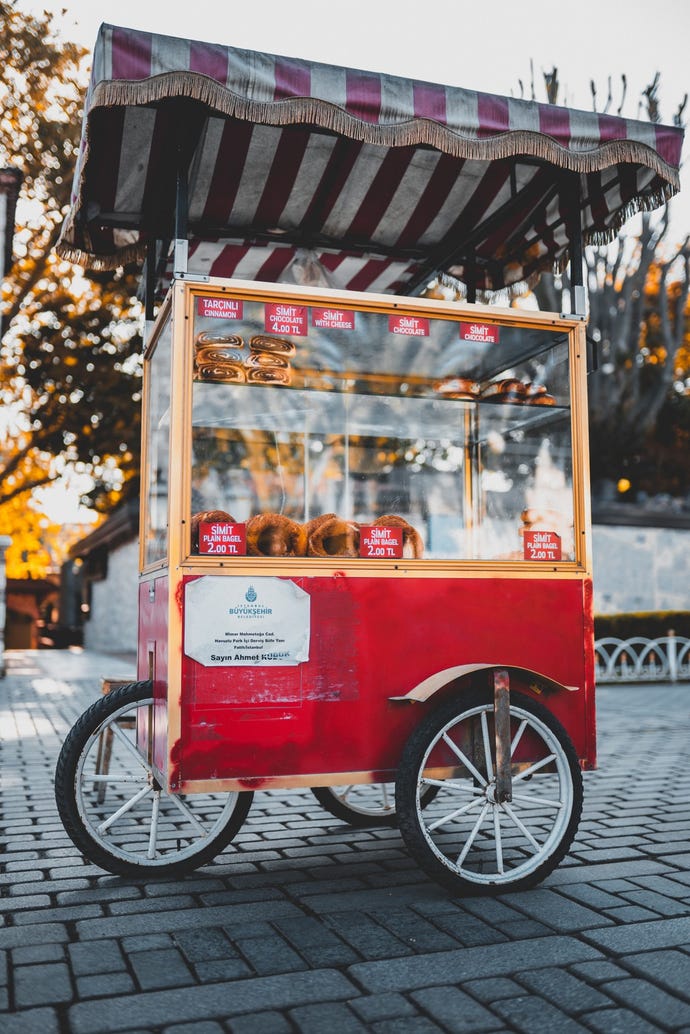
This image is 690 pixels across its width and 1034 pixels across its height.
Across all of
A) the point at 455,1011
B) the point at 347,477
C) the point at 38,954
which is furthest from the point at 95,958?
the point at 347,477

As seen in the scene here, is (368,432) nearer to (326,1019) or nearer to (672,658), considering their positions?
(326,1019)

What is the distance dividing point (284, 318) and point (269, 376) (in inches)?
14.0

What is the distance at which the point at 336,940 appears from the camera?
3.18 metres

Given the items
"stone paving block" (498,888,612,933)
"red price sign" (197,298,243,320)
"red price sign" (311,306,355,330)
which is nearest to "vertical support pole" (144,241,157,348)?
"red price sign" (197,298,243,320)

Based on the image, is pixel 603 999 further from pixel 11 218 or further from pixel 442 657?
pixel 11 218

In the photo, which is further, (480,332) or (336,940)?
(480,332)

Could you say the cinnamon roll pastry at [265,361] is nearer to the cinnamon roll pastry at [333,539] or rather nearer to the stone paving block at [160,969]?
the cinnamon roll pastry at [333,539]

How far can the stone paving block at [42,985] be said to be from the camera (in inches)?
106

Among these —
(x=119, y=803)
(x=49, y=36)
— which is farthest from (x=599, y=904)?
(x=49, y=36)

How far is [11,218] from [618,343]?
1148 cm

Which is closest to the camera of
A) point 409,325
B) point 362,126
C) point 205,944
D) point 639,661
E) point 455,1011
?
point 455,1011

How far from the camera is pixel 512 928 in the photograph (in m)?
3.28

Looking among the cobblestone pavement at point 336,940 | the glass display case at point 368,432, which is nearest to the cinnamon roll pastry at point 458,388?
the glass display case at point 368,432

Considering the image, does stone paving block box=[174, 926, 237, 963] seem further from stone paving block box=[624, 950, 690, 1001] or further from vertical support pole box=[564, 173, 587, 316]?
vertical support pole box=[564, 173, 587, 316]
